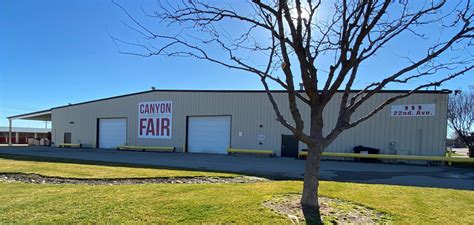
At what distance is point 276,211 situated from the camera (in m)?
6.23

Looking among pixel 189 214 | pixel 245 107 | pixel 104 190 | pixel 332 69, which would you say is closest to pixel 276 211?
pixel 189 214

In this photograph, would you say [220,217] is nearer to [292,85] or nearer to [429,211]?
[292,85]

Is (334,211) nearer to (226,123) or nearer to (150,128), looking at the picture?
(226,123)

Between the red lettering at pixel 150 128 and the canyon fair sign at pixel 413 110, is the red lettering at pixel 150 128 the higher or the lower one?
the lower one

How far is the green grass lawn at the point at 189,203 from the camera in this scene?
5.76m

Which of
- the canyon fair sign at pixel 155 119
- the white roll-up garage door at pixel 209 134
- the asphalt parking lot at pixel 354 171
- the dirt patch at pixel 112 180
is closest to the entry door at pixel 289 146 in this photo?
the white roll-up garage door at pixel 209 134

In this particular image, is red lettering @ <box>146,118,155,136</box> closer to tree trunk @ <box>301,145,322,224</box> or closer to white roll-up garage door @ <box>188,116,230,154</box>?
white roll-up garage door @ <box>188,116,230,154</box>

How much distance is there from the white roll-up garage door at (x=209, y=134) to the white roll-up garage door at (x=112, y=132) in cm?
794

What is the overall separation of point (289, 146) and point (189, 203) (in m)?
19.0

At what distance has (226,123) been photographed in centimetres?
2795

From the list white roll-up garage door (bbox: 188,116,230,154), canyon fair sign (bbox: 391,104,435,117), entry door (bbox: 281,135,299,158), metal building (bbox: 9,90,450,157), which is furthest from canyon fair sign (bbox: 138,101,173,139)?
canyon fair sign (bbox: 391,104,435,117)

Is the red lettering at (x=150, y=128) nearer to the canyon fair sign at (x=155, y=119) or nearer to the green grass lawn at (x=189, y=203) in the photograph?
the canyon fair sign at (x=155, y=119)

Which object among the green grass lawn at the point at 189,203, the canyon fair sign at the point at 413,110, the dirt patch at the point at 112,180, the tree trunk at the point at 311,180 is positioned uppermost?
the canyon fair sign at the point at 413,110

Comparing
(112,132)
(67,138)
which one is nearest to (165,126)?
(112,132)
